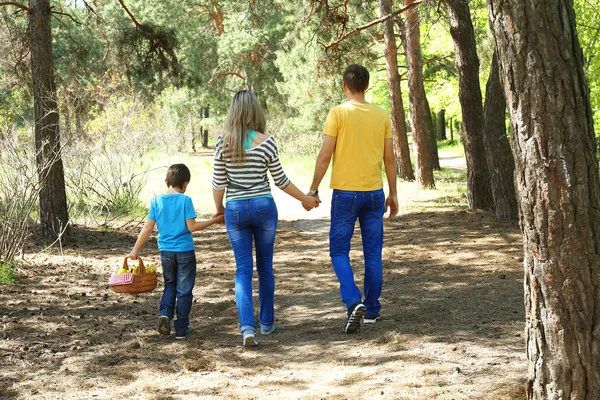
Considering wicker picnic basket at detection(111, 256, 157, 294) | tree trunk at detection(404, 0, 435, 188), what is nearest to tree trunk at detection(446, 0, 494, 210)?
tree trunk at detection(404, 0, 435, 188)

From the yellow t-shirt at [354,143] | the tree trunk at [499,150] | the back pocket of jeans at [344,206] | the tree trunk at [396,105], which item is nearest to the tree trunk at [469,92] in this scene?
the tree trunk at [499,150]

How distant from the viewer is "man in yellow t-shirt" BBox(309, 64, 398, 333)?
5273 millimetres

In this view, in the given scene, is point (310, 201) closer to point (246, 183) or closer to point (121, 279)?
point (246, 183)

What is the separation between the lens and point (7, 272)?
306 inches

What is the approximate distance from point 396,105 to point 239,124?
46.9 feet

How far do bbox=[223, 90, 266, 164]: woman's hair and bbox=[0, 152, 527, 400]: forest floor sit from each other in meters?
1.41

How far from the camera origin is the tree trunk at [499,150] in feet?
34.7

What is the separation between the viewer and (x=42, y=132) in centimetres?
986

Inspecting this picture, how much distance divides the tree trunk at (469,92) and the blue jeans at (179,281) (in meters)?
7.58

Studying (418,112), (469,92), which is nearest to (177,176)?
(469,92)

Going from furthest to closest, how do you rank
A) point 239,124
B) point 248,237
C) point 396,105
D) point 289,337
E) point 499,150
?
1. point 396,105
2. point 499,150
3. point 289,337
4. point 248,237
5. point 239,124

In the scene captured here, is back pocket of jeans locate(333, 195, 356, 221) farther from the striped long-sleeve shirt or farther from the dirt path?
the dirt path

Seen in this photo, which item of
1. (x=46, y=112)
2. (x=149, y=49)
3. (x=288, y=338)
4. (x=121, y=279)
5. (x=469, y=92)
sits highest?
(x=149, y=49)

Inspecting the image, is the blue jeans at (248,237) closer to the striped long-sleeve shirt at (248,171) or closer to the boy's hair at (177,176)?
the striped long-sleeve shirt at (248,171)
